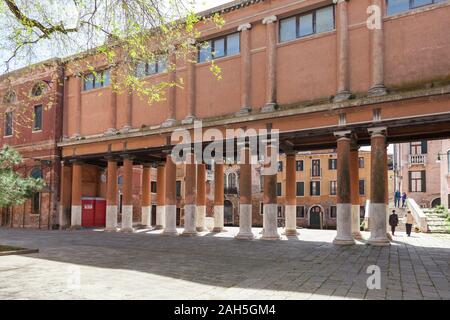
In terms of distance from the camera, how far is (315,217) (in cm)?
4591

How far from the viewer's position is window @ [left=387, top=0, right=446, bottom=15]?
51.1ft

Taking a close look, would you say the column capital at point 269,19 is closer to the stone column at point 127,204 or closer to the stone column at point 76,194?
the stone column at point 127,204

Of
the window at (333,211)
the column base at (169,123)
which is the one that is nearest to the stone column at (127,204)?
the column base at (169,123)

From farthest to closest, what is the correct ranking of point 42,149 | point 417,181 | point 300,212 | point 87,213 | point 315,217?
point 300,212, point 315,217, point 417,181, point 87,213, point 42,149

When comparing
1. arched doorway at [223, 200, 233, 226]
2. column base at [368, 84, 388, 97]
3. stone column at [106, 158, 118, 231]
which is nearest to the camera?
column base at [368, 84, 388, 97]

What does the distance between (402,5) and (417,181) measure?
1071 inches

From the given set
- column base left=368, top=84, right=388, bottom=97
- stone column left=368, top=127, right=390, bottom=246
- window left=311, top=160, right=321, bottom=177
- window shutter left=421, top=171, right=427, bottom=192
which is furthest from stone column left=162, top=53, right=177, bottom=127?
window left=311, top=160, right=321, bottom=177

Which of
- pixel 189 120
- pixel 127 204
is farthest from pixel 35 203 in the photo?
pixel 189 120

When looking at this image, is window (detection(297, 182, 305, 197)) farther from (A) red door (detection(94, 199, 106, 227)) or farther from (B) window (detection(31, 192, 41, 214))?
(B) window (detection(31, 192, 41, 214))

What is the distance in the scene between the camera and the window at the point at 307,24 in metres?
17.8

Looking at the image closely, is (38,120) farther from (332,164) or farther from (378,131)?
(332,164)

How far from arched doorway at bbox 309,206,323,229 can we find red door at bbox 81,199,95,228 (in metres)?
25.2
